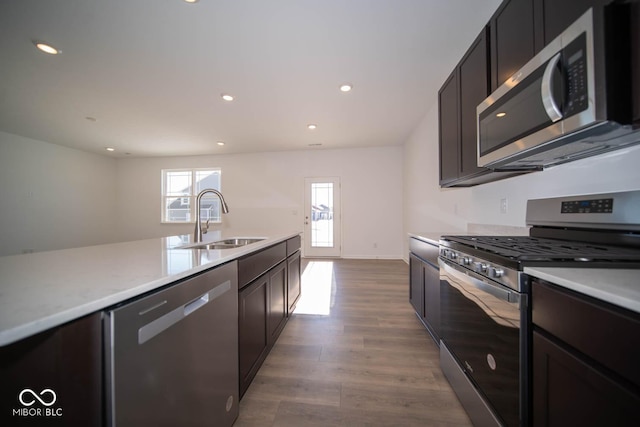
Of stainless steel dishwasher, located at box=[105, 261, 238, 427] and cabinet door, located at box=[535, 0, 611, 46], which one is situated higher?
cabinet door, located at box=[535, 0, 611, 46]

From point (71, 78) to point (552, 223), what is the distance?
481 centimetres

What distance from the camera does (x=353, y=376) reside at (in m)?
1.57

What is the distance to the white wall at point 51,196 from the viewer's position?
4.64 metres

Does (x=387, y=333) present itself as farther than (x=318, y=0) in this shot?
Yes

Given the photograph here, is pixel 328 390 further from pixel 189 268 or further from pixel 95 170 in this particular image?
pixel 95 170

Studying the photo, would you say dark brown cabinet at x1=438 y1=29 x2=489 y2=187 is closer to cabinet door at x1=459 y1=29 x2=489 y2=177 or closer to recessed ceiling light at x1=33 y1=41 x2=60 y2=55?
cabinet door at x1=459 y1=29 x2=489 y2=177

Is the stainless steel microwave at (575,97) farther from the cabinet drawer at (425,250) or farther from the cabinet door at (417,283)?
the cabinet door at (417,283)

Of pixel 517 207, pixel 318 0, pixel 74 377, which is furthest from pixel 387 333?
pixel 318 0

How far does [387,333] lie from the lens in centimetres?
211

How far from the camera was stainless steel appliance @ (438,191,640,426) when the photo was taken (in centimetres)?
85

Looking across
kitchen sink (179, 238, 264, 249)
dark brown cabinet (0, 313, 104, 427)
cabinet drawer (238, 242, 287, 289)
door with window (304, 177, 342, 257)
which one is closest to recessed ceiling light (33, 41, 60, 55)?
kitchen sink (179, 238, 264, 249)

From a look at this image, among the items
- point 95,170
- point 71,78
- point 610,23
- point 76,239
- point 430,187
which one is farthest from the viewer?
point 95,170

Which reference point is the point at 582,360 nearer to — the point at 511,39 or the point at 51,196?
the point at 511,39

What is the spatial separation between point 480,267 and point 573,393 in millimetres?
500
